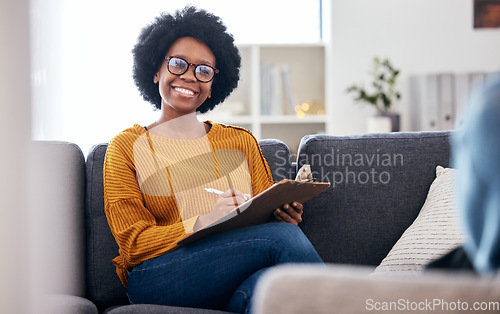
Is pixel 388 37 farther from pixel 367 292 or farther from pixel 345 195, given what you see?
pixel 367 292

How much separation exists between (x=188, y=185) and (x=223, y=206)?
0.21 metres

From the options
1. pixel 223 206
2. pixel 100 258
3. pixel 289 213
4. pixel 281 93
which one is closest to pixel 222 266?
pixel 223 206

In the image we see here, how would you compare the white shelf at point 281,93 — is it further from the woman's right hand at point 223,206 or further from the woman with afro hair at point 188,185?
the woman's right hand at point 223,206

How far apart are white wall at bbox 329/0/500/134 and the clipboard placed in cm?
224

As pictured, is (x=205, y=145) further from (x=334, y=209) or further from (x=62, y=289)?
(x=62, y=289)

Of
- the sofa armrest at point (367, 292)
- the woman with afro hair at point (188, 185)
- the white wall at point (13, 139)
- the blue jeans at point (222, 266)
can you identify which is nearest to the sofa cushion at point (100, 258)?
the woman with afro hair at point (188, 185)

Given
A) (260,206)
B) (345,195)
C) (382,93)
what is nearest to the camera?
(260,206)

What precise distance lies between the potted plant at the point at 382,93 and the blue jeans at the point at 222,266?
224 cm

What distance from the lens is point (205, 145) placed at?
5.50 ft

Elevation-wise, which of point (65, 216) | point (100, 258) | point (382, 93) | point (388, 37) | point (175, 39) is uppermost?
point (388, 37)

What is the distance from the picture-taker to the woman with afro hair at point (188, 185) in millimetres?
1318

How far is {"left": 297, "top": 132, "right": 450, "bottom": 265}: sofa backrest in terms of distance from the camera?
1.71m

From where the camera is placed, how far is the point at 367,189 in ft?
5.68

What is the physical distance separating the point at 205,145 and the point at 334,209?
17.8 inches
